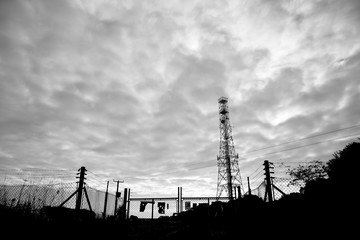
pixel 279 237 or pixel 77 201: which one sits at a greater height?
pixel 77 201

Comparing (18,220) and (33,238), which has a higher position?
(18,220)

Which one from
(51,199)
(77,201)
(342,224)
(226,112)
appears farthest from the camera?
(226,112)

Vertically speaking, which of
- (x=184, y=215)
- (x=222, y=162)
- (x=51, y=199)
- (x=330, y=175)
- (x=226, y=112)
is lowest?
(x=184, y=215)

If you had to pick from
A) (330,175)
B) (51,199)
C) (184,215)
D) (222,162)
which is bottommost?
(184,215)

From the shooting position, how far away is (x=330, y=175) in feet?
32.4

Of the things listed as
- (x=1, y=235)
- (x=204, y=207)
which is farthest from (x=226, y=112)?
(x=1, y=235)

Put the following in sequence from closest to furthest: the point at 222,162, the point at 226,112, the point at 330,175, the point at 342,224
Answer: the point at 342,224 < the point at 330,175 < the point at 222,162 < the point at 226,112

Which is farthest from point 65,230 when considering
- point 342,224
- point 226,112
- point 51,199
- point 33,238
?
point 226,112

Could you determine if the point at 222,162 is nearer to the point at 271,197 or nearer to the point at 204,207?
the point at 204,207

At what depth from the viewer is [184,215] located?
64.8 feet

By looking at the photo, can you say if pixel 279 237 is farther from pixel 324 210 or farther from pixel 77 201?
pixel 77 201

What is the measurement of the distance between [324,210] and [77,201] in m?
10.9

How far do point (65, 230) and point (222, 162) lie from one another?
29.8 m

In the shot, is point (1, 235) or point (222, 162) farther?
point (222, 162)
